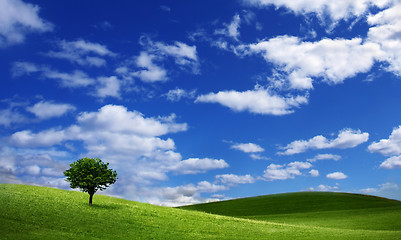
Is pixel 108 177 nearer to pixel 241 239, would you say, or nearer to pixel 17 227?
pixel 17 227

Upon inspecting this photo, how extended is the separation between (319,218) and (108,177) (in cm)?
4327

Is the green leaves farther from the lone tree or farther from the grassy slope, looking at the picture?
the grassy slope

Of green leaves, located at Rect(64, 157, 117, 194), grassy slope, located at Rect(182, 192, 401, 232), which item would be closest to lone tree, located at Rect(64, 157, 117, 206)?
green leaves, located at Rect(64, 157, 117, 194)

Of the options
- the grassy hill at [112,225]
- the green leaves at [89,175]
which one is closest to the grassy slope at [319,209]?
the grassy hill at [112,225]

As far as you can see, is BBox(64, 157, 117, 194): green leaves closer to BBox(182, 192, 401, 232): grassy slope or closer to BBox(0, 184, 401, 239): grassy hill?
BBox(0, 184, 401, 239): grassy hill

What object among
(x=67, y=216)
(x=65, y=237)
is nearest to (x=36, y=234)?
(x=65, y=237)

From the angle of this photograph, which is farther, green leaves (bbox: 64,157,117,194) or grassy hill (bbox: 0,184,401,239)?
green leaves (bbox: 64,157,117,194)

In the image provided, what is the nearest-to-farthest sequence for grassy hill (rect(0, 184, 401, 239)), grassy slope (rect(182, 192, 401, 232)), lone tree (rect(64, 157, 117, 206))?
grassy hill (rect(0, 184, 401, 239)), lone tree (rect(64, 157, 117, 206)), grassy slope (rect(182, 192, 401, 232))

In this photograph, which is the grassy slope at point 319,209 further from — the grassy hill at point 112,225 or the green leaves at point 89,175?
the green leaves at point 89,175

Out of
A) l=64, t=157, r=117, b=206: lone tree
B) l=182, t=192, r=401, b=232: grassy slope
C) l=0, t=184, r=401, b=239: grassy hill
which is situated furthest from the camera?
l=182, t=192, r=401, b=232: grassy slope

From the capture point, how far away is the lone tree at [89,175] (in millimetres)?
48125

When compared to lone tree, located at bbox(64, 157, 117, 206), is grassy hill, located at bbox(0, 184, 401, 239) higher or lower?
lower

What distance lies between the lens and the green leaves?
1895 inches

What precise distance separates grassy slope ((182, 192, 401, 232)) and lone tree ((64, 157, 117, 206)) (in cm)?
3458
